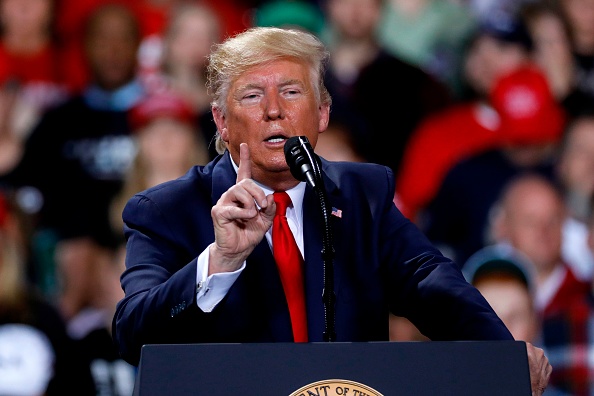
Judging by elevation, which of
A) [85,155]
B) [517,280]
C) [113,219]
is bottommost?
[517,280]

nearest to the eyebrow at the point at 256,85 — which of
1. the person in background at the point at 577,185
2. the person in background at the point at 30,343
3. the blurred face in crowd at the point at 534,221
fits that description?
the person in background at the point at 30,343

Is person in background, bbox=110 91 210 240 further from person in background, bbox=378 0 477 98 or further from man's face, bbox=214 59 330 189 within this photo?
man's face, bbox=214 59 330 189

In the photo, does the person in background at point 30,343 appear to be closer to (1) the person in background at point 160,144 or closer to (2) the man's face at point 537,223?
(1) the person in background at point 160,144

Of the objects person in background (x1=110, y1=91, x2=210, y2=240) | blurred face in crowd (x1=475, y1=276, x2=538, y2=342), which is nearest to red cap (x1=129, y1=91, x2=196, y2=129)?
person in background (x1=110, y1=91, x2=210, y2=240)

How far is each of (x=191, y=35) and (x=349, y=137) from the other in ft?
3.20

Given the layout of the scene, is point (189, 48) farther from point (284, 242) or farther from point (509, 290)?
point (284, 242)

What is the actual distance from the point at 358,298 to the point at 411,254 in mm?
160

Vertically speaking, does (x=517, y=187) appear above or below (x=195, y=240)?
above

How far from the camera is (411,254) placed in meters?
2.03

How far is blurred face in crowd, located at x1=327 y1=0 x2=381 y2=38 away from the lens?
5.03m

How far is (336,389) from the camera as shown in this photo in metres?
1.47

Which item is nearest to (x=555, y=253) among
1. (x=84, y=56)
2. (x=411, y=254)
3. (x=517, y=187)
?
(x=517, y=187)

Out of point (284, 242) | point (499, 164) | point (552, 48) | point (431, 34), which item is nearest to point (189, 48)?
point (431, 34)

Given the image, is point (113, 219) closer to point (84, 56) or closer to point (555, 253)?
point (84, 56)
